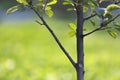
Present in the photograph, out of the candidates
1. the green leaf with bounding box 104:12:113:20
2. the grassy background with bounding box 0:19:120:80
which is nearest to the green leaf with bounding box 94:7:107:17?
the green leaf with bounding box 104:12:113:20

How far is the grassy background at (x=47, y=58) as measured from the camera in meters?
3.52

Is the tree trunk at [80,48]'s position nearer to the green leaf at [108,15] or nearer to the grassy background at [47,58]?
the green leaf at [108,15]

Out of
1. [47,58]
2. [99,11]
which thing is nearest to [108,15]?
[99,11]

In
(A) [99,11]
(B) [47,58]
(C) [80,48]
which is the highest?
(A) [99,11]

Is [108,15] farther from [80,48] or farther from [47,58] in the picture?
[47,58]

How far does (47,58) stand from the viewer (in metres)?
4.35

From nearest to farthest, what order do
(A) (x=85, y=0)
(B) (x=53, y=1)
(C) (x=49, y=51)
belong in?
(A) (x=85, y=0) → (B) (x=53, y=1) → (C) (x=49, y=51)

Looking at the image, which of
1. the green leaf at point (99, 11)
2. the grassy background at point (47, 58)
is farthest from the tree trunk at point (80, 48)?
the grassy background at point (47, 58)

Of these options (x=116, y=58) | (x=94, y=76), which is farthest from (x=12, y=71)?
(x=116, y=58)

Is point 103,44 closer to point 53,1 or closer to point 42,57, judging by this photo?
point 42,57

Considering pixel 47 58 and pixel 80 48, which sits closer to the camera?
pixel 80 48

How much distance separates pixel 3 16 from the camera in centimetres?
854

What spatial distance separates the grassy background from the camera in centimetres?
352

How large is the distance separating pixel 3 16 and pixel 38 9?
7490 millimetres
